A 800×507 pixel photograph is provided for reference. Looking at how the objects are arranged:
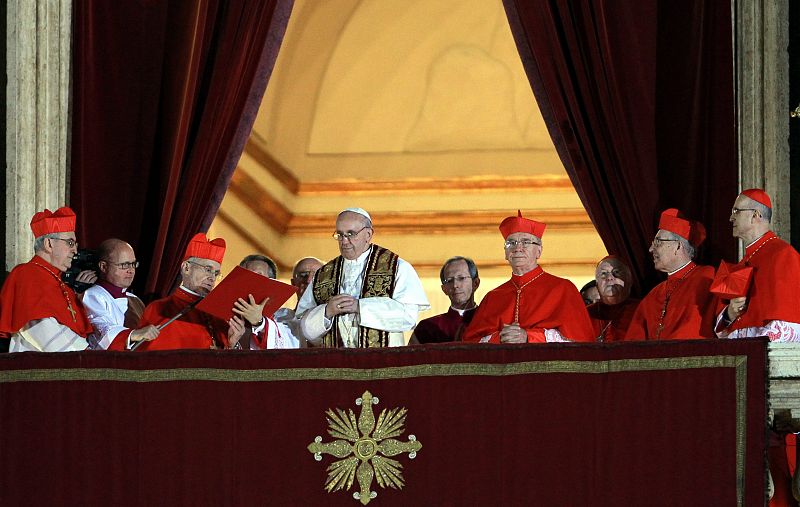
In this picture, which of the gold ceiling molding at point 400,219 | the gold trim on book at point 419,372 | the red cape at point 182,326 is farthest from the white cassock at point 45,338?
the gold ceiling molding at point 400,219

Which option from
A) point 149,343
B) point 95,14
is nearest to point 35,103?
point 95,14

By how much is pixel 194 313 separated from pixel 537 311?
4.74 ft

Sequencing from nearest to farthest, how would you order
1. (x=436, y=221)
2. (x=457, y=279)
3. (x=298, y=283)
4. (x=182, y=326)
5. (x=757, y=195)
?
(x=757, y=195)
(x=182, y=326)
(x=457, y=279)
(x=298, y=283)
(x=436, y=221)

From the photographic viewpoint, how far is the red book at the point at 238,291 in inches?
216

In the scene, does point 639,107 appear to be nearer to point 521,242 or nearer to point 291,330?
point 521,242

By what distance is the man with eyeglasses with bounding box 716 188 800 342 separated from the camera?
5.20 metres

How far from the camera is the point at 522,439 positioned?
15.9ft

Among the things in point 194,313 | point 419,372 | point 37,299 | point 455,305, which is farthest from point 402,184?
point 419,372

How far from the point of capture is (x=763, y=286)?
5258 mm

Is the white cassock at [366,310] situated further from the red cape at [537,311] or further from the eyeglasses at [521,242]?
the eyeglasses at [521,242]

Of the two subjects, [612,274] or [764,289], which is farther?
[612,274]

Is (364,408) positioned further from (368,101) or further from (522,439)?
(368,101)

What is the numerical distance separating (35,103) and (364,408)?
8.88ft

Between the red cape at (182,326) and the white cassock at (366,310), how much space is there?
0.36 metres
